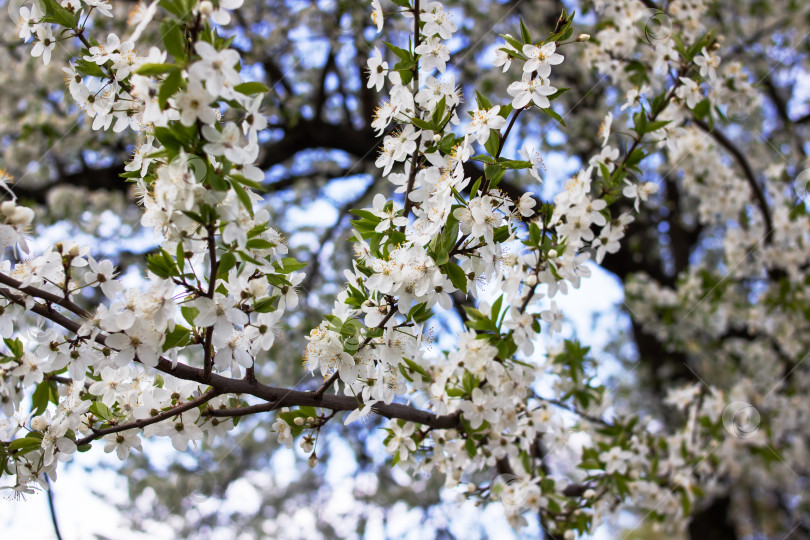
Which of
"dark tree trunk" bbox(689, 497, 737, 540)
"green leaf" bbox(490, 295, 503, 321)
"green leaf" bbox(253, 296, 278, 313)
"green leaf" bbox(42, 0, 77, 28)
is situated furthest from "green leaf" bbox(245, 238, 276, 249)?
"dark tree trunk" bbox(689, 497, 737, 540)

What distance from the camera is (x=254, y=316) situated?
50.1 inches

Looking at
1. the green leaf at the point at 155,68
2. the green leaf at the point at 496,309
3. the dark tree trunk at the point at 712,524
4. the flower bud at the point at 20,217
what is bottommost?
the dark tree trunk at the point at 712,524

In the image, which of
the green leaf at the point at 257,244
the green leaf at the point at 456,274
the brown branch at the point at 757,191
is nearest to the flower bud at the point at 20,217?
the green leaf at the point at 257,244

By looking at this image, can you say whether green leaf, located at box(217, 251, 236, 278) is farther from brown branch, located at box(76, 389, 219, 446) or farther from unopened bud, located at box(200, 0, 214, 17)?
unopened bud, located at box(200, 0, 214, 17)

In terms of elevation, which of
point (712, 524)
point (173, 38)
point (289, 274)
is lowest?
point (712, 524)

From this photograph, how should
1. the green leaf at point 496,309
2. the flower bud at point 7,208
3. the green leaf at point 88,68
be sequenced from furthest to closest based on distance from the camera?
the green leaf at point 496,309 < the green leaf at point 88,68 < the flower bud at point 7,208

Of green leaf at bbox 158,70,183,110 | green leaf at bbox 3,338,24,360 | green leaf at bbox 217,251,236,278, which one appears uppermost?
green leaf at bbox 158,70,183,110

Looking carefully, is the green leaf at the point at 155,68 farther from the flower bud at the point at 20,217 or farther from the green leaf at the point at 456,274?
the green leaf at the point at 456,274

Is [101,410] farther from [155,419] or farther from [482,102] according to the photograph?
[482,102]

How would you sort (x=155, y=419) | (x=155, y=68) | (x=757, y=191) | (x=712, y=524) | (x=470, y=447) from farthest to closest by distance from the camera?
(x=712, y=524) → (x=757, y=191) → (x=470, y=447) → (x=155, y=419) → (x=155, y=68)

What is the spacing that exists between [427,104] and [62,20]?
84 cm

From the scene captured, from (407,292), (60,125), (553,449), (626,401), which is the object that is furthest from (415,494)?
(407,292)

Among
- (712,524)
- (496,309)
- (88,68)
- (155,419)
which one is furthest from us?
(712,524)

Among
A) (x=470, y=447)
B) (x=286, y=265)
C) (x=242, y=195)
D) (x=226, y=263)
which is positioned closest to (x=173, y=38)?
(x=242, y=195)
